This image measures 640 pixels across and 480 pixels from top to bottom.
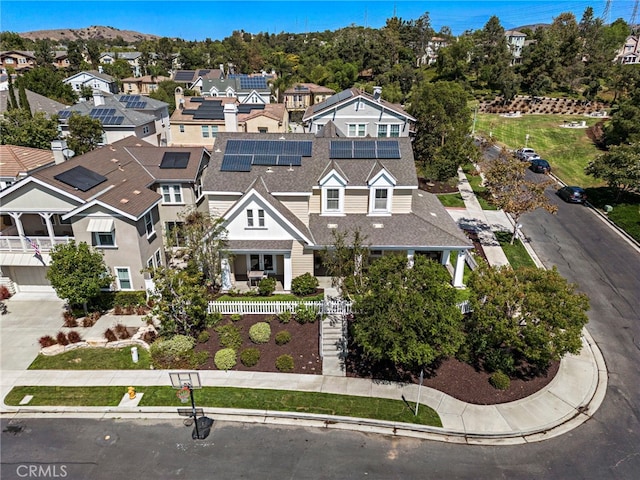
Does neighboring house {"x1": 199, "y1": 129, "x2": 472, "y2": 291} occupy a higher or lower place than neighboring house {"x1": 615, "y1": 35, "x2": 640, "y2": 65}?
lower

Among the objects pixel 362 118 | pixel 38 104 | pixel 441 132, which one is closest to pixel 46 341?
pixel 362 118

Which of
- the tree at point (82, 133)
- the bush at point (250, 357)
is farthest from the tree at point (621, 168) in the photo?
the tree at point (82, 133)

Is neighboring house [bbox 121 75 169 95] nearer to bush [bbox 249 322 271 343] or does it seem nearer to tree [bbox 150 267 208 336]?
tree [bbox 150 267 208 336]

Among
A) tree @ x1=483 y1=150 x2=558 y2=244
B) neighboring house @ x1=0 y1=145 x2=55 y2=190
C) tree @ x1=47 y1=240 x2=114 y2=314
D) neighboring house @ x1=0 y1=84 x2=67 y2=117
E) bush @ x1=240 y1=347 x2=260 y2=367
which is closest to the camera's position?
bush @ x1=240 y1=347 x2=260 y2=367

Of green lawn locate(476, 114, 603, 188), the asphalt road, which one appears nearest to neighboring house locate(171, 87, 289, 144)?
green lawn locate(476, 114, 603, 188)

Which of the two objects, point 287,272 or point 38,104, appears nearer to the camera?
point 287,272

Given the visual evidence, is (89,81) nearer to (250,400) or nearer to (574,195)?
(574,195)
